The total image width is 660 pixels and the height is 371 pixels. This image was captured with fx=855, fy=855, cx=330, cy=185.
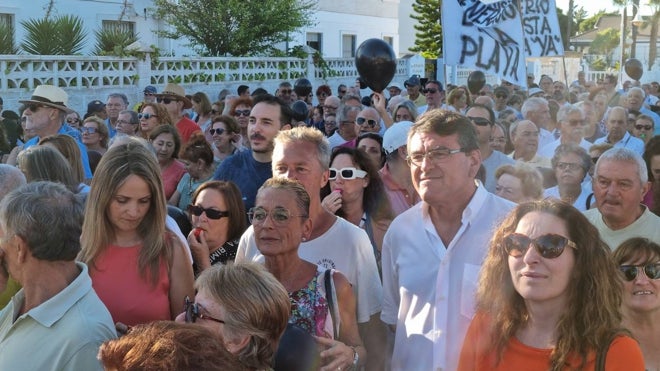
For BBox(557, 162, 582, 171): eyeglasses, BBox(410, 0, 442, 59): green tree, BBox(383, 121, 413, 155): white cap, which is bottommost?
BBox(557, 162, 582, 171): eyeglasses

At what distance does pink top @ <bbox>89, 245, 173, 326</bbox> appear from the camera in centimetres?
359

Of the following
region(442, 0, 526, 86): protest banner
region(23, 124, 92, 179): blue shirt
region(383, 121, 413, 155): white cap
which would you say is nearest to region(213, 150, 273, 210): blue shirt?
region(383, 121, 413, 155): white cap

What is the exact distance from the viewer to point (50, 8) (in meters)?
23.9

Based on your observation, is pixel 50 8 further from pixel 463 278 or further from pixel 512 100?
pixel 463 278

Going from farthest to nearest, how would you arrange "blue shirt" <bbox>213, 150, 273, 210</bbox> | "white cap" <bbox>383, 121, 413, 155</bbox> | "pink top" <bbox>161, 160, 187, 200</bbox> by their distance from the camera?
"pink top" <bbox>161, 160, 187, 200</bbox>, "white cap" <bbox>383, 121, 413, 155</bbox>, "blue shirt" <bbox>213, 150, 273, 210</bbox>

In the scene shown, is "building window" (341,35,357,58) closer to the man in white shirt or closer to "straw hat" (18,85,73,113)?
"straw hat" (18,85,73,113)

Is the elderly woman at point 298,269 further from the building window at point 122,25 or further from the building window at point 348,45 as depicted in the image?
the building window at point 348,45

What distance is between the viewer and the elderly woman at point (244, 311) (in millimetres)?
2560

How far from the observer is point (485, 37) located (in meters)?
9.08

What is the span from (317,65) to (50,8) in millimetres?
7685

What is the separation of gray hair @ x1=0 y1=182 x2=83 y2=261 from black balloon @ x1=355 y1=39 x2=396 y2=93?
5.85 m

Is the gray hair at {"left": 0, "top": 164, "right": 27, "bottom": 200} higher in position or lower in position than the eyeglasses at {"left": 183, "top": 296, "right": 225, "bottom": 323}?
higher

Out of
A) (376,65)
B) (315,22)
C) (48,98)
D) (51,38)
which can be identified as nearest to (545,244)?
(48,98)

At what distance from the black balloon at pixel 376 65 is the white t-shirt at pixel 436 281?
504cm
